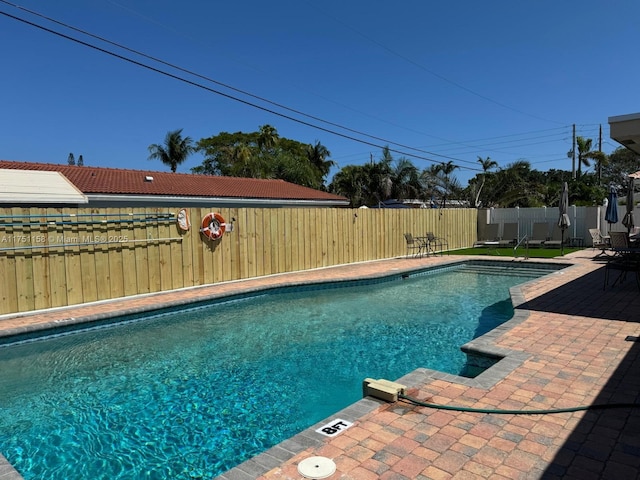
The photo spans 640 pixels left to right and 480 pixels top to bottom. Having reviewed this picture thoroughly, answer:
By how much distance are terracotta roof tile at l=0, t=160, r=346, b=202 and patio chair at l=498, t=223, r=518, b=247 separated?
25.8 ft

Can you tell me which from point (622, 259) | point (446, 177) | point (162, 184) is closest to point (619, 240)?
point (622, 259)

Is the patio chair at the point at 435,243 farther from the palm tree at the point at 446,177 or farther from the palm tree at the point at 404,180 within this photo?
the palm tree at the point at 404,180

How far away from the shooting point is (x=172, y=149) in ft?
125

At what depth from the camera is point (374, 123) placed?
79.9 feet

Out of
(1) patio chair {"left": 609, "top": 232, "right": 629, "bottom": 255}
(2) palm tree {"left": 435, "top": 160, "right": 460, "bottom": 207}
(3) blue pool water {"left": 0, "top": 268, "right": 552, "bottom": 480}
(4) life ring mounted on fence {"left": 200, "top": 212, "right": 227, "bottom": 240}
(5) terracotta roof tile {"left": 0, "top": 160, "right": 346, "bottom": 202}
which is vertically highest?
(2) palm tree {"left": 435, "top": 160, "right": 460, "bottom": 207}

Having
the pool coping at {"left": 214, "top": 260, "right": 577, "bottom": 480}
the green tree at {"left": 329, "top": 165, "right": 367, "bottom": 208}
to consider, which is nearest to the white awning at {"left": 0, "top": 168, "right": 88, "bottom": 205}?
the pool coping at {"left": 214, "top": 260, "right": 577, "bottom": 480}

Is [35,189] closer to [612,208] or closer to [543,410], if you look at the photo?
[543,410]

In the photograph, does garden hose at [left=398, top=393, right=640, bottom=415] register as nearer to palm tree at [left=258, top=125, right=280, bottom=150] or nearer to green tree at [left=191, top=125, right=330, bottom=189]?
green tree at [left=191, top=125, right=330, bottom=189]

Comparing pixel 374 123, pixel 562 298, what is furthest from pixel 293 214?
pixel 374 123

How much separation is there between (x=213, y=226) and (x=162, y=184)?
632cm

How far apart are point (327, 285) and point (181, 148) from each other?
31.8 meters

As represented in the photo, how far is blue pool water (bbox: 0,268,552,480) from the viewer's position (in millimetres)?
3691

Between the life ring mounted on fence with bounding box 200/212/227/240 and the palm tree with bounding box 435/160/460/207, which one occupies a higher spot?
the palm tree with bounding box 435/160/460/207

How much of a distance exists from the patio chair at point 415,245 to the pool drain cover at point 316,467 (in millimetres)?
13337
